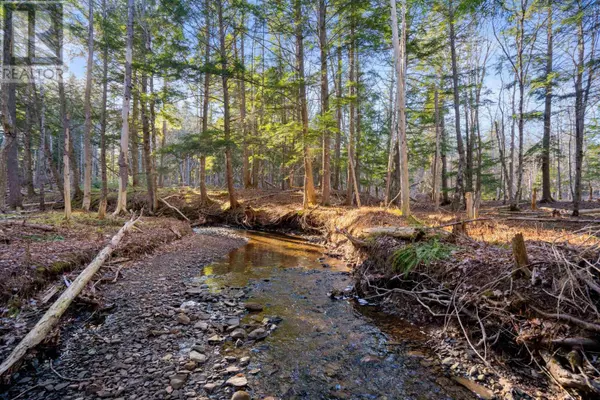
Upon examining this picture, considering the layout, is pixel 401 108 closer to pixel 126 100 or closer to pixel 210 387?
pixel 210 387

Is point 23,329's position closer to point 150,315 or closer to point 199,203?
point 150,315

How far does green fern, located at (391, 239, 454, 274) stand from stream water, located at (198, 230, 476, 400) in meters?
1.12

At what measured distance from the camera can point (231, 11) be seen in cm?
1453

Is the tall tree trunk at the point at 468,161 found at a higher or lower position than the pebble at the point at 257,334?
higher

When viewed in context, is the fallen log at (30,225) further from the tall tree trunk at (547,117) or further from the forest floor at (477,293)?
the tall tree trunk at (547,117)

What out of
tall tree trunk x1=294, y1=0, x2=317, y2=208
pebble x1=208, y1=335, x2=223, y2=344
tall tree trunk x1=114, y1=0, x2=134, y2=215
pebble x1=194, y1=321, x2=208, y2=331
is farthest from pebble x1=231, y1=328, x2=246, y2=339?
tall tree trunk x1=114, y1=0, x2=134, y2=215

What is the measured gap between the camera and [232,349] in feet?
13.0

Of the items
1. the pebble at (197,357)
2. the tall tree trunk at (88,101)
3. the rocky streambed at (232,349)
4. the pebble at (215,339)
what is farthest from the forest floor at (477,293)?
the tall tree trunk at (88,101)

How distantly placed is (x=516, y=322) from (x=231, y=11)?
1707cm

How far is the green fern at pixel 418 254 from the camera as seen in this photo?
5426 mm

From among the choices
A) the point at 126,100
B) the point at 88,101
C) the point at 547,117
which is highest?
the point at 88,101

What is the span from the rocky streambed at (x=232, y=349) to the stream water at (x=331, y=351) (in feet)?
0.05

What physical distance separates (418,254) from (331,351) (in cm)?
272

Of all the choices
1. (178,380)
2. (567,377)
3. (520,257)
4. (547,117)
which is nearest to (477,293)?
(520,257)
